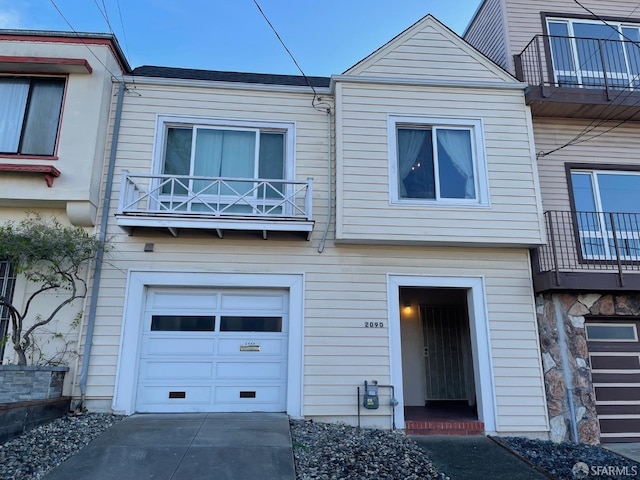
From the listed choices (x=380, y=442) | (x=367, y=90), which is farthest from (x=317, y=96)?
(x=380, y=442)

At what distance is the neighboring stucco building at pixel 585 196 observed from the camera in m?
6.55

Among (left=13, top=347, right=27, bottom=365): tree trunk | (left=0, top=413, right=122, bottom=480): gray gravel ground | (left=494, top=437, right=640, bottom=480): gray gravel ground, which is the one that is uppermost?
(left=13, top=347, right=27, bottom=365): tree trunk

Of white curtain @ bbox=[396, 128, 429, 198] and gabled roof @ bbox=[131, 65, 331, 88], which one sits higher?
gabled roof @ bbox=[131, 65, 331, 88]

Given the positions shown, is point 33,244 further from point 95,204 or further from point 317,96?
point 317,96

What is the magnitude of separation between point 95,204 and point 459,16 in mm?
9785

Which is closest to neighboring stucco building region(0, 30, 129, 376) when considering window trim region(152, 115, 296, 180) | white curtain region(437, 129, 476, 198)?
window trim region(152, 115, 296, 180)

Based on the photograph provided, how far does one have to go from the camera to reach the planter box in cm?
532

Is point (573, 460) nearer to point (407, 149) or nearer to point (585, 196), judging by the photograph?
point (585, 196)

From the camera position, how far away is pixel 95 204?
6625mm

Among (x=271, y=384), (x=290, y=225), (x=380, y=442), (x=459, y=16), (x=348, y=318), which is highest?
(x=459, y=16)

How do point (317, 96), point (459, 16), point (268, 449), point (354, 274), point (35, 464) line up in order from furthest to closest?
1. point (459, 16)
2. point (317, 96)
3. point (354, 274)
4. point (268, 449)
5. point (35, 464)

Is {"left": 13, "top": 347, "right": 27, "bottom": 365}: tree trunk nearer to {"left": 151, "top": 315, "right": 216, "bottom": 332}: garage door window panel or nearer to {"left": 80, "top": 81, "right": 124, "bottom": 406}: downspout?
{"left": 80, "top": 81, "right": 124, "bottom": 406}: downspout

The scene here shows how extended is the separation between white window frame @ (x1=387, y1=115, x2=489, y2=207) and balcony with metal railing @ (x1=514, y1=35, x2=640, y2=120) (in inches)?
48.0

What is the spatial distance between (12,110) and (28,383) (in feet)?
14.6
